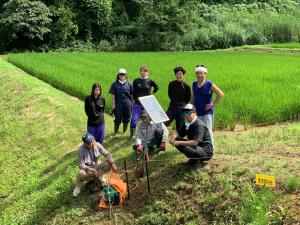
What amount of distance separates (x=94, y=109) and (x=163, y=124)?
1394mm

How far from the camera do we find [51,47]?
108ft

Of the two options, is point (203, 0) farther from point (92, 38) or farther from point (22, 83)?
point (22, 83)

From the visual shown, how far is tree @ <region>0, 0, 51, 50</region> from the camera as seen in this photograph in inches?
1186

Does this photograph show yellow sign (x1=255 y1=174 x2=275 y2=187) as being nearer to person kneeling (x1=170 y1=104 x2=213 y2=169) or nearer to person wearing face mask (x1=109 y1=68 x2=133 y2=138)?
person kneeling (x1=170 y1=104 x2=213 y2=169)

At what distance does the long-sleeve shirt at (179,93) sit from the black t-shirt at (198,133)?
5.14 ft

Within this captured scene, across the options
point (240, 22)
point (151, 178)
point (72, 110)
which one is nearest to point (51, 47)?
point (240, 22)

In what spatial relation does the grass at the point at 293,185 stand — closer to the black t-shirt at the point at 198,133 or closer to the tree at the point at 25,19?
the black t-shirt at the point at 198,133

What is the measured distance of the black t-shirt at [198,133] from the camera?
647cm

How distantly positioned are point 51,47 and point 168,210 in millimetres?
28077

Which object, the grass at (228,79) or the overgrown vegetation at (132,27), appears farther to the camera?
the overgrown vegetation at (132,27)

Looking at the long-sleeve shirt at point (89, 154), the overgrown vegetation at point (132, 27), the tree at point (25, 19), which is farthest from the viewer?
the overgrown vegetation at point (132, 27)

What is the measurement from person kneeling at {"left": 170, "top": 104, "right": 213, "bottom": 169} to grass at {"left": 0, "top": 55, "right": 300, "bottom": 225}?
10.2 inches

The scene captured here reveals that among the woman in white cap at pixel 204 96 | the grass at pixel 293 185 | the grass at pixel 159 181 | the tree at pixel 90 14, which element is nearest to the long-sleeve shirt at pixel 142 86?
the grass at pixel 159 181

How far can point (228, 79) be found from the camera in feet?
43.2
